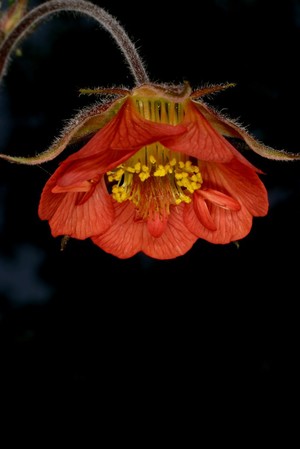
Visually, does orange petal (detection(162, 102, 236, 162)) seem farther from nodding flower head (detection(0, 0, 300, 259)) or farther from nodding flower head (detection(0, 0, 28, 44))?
nodding flower head (detection(0, 0, 28, 44))

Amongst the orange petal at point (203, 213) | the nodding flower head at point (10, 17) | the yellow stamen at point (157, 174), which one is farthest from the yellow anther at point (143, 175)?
the nodding flower head at point (10, 17)

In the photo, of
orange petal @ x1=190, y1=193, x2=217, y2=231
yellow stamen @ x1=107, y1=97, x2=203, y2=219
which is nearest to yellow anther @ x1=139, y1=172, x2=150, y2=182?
yellow stamen @ x1=107, y1=97, x2=203, y2=219

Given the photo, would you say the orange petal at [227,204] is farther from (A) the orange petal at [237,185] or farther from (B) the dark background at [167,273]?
(B) the dark background at [167,273]

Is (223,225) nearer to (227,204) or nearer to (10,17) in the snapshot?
(227,204)

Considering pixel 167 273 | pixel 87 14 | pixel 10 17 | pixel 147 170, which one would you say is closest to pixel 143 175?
pixel 147 170

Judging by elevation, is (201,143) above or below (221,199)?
above

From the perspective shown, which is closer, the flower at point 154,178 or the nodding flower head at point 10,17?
the flower at point 154,178

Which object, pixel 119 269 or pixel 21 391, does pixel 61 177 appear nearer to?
pixel 119 269
